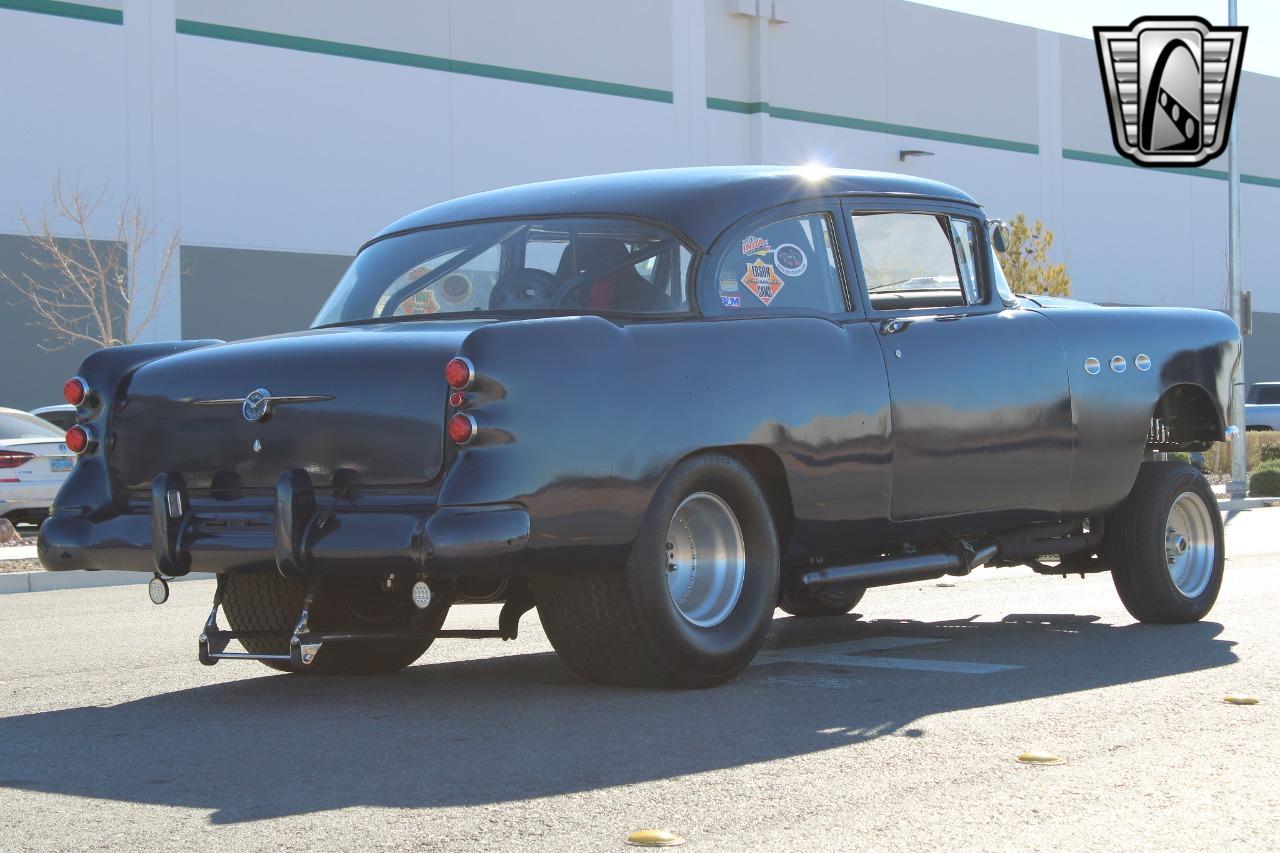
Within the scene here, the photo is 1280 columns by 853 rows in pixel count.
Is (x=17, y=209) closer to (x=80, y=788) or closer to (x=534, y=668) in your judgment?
(x=534, y=668)

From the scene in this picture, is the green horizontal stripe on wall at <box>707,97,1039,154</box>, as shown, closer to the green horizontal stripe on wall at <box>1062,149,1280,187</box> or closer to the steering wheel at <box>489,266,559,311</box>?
the green horizontal stripe on wall at <box>1062,149,1280,187</box>

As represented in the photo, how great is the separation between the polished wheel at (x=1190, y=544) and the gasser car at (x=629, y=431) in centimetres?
26

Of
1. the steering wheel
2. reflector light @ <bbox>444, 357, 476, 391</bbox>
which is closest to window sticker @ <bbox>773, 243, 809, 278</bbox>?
the steering wheel

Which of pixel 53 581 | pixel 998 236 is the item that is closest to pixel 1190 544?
pixel 998 236

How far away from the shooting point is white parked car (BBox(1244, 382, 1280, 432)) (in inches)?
1496

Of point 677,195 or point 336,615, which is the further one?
point 677,195

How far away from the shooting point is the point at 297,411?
600 cm

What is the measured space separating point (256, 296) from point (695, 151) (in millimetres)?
11030

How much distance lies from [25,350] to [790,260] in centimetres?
2484

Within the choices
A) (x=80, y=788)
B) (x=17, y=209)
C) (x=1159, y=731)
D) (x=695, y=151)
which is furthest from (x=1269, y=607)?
(x=695, y=151)

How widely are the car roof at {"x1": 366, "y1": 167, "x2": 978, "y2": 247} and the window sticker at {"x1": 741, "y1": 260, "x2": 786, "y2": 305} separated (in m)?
0.21

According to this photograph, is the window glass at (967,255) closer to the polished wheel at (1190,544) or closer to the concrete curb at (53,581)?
the polished wheel at (1190,544)

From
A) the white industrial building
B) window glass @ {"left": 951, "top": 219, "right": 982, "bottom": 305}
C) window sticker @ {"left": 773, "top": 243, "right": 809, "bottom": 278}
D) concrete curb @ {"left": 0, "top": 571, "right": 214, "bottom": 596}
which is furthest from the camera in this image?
the white industrial building

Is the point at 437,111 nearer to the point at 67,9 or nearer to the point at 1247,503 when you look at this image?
the point at 67,9
